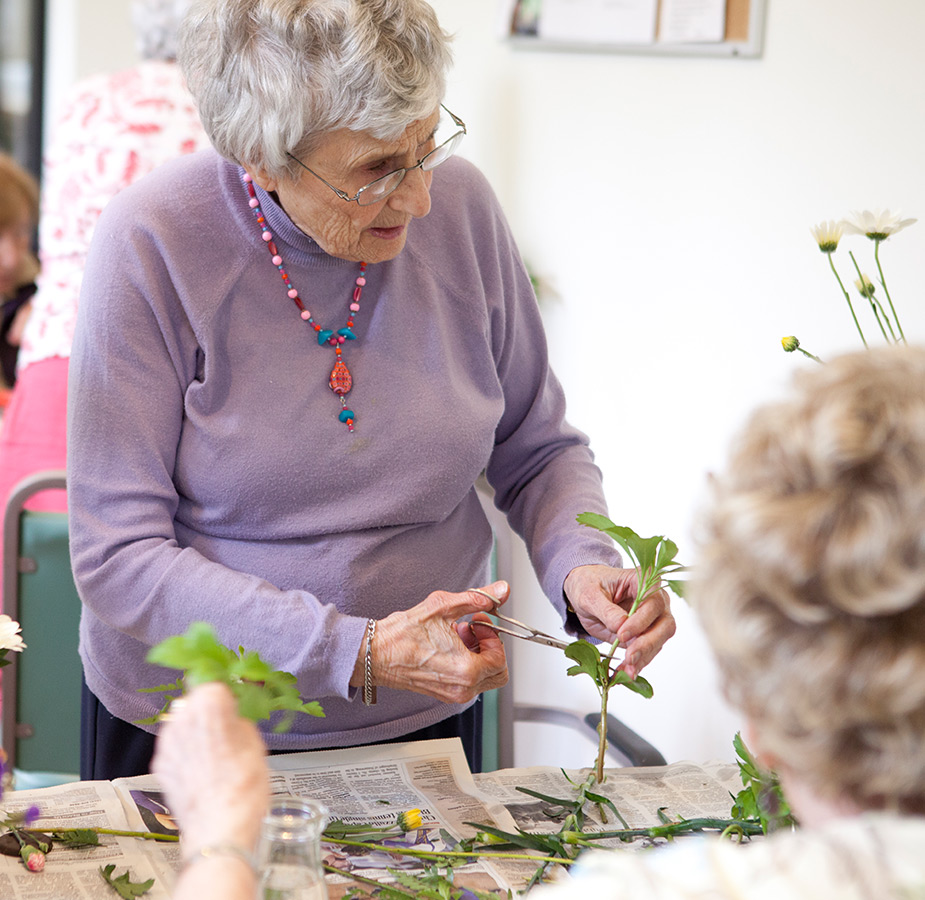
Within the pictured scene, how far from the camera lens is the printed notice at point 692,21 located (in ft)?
7.29

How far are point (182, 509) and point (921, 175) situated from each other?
1.29 metres

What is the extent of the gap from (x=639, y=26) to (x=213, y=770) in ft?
6.55

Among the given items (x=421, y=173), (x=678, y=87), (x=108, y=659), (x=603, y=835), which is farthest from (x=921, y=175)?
(x=108, y=659)

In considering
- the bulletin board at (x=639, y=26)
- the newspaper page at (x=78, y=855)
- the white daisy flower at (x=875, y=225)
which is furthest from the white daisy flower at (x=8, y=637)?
the bulletin board at (x=639, y=26)

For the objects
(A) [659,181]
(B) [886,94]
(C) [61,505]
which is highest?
(B) [886,94]

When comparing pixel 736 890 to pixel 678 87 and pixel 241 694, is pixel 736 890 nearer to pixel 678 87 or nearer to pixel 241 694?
pixel 241 694

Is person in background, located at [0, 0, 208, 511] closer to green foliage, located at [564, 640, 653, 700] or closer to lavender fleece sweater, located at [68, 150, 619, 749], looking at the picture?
lavender fleece sweater, located at [68, 150, 619, 749]

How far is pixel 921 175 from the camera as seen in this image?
1861 millimetres

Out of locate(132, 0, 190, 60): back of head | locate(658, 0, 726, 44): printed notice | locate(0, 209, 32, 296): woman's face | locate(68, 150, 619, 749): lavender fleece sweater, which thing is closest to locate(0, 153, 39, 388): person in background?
locate(0, 209, 32, 296): woman's face

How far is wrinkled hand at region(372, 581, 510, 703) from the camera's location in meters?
1.27

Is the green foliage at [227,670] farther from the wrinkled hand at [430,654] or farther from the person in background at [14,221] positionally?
the person in background at [14,221]

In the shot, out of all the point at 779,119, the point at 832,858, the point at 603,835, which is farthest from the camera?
the point at 779,119

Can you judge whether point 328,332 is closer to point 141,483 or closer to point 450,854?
point 141,483

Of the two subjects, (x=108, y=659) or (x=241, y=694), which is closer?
(x=241, y=694)
